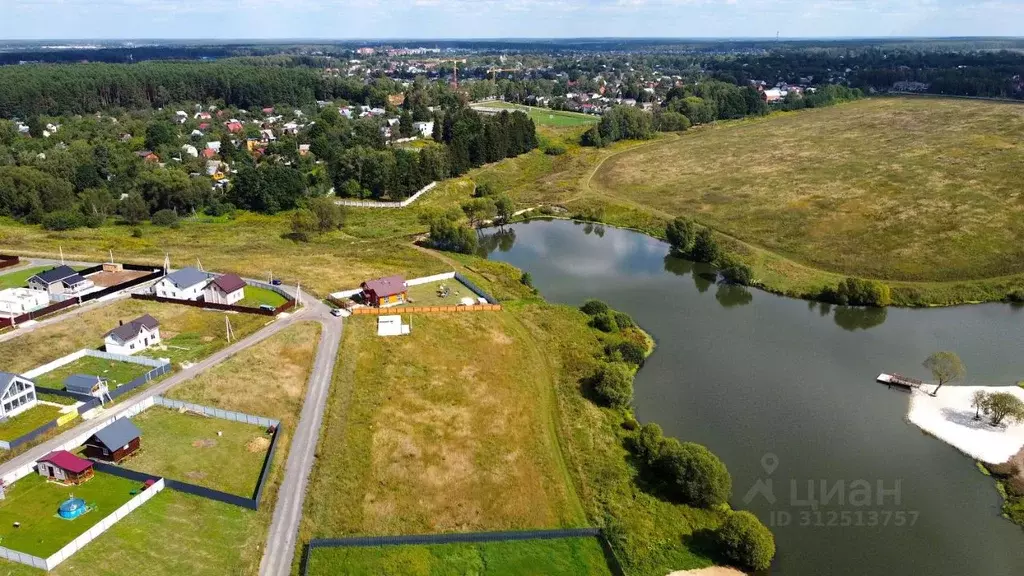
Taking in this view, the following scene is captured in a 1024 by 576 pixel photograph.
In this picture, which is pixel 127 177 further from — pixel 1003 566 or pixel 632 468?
pixel 1003 566

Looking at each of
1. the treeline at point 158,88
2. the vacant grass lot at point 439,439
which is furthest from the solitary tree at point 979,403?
the treeline at point 158,88

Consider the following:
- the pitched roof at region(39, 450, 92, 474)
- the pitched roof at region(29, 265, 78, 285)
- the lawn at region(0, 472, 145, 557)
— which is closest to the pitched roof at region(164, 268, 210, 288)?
the pitched roof at region(29, 265, 78, 285)

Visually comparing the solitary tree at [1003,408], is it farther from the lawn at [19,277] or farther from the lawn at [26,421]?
the lawn at [19,277]

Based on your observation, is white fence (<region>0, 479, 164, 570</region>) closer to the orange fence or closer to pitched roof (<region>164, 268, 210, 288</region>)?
the orange fence

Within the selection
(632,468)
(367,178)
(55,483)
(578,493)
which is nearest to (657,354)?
(632,468)

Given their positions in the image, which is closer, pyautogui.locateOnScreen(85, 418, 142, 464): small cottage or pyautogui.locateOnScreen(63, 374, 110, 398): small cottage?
pyautogui.locateOnScreen(85, 418, 142, 464): small cottage
